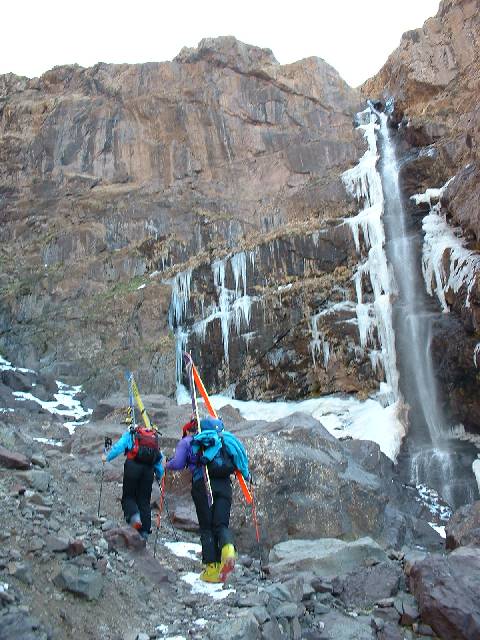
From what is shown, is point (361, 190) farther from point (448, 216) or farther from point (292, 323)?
point (292, 323)

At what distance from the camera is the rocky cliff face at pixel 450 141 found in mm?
18891

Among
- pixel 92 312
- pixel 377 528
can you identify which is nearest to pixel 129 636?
pixel 377 528

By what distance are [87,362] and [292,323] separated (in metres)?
9.29

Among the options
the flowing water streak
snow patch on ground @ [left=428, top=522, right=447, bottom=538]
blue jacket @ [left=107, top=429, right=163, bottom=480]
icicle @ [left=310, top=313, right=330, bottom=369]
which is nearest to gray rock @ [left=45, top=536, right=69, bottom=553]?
blue jacket @ [left=107, top=429, right=163, bottom=480]

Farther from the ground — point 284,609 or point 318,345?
point 318,345

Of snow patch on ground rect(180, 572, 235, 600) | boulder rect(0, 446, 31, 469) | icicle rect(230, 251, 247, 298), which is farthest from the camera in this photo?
icicle rect(230, 251, 247, 298)

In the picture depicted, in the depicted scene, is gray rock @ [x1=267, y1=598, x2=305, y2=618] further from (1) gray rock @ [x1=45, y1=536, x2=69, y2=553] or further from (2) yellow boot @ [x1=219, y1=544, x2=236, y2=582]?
(1) gray rock @ [x1=45, y1=536, x2=69, y2=553]

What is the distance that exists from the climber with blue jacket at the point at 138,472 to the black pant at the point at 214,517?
1.48 meters

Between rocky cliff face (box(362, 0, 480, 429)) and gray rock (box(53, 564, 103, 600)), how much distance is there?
16.5 metres

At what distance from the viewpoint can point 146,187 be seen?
32.3 meters

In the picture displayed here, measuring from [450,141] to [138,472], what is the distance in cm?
2457

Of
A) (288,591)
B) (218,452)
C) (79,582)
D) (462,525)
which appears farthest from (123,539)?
(462,525)

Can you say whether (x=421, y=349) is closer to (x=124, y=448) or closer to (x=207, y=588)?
(x=124, y=448)

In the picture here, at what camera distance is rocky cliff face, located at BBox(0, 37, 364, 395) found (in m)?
26.2
